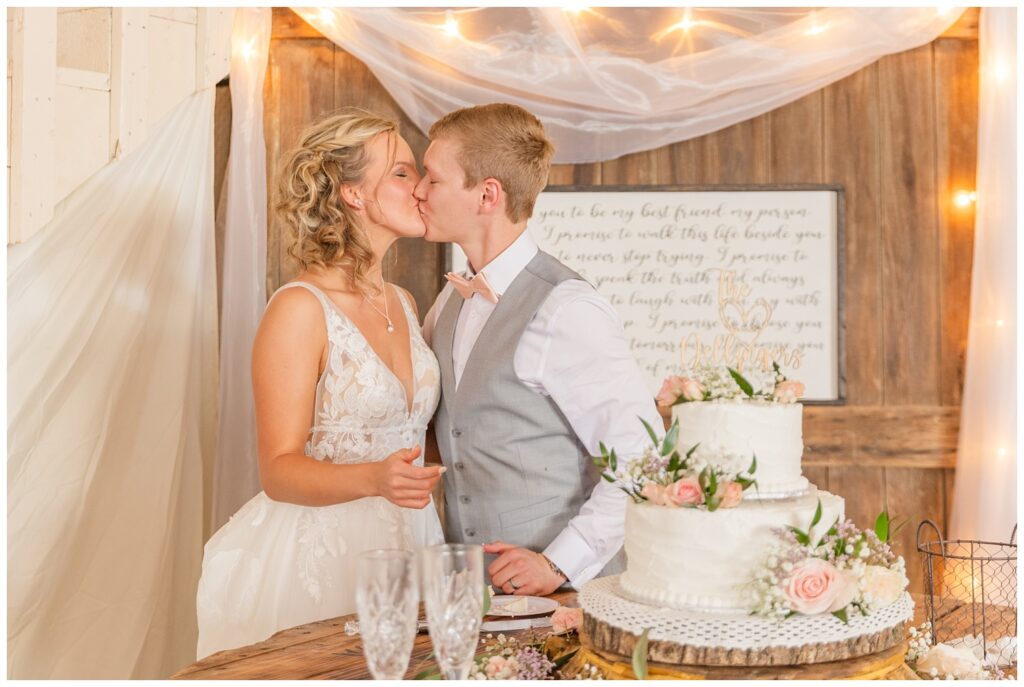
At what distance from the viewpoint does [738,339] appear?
333cm

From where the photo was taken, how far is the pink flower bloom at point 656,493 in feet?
4.43

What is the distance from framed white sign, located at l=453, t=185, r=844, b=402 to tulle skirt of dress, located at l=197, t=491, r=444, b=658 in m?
1.42

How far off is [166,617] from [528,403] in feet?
4.69

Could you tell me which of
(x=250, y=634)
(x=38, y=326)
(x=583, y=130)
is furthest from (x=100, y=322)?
(x=583, y=130)

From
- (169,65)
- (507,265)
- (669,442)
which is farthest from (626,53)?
(669,442)

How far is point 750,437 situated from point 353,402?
3.38 feet

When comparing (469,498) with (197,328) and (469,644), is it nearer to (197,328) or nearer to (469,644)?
(469,644)

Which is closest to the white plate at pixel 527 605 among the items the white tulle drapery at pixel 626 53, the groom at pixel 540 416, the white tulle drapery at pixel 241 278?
the groom at pixel 540 416

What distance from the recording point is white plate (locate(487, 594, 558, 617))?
1745 mm

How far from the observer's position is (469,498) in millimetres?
2184

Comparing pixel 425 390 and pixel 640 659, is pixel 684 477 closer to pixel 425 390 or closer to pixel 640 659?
pixel 640 659

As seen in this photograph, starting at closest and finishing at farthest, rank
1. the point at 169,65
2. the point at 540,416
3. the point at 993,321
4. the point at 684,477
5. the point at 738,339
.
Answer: the point at 684,477
the point at 540,416
the point at 169,65
the point at 993,321
the point at 738,339

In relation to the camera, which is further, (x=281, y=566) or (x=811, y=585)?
(x=281, y=566)

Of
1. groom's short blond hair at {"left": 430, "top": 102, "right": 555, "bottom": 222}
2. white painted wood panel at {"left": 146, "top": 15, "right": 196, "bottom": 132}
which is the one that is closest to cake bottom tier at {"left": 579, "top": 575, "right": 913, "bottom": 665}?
groom's short blond hair at {"left": 430, "top": 102, "right": 555, "bottom": 222}
